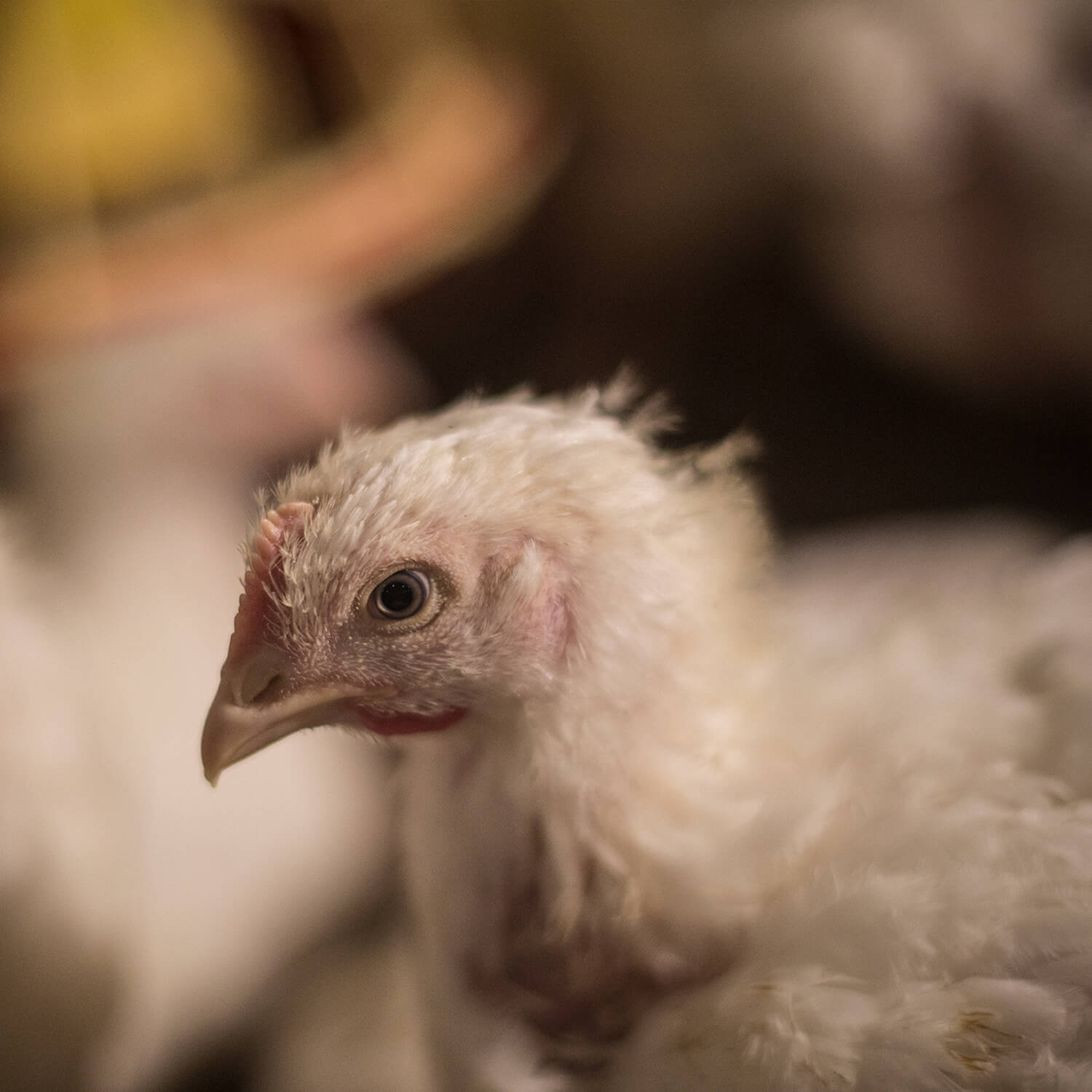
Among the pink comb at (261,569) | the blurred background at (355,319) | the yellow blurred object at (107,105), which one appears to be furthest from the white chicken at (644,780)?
the yellow blurred object at (107,105)

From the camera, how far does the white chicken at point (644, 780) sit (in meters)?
0.57

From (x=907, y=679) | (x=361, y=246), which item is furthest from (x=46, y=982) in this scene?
(x=361, y=246)

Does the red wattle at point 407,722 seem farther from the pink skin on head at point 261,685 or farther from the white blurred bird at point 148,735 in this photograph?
the white blurred bird at point 148,735

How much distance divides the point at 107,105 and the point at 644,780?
1131 mm

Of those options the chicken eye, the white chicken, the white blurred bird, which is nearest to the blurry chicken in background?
the white blurred bird

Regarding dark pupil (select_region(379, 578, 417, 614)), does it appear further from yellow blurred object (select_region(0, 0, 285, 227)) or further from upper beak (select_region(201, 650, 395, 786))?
yellow blurred object (select_region(0, 0, 285, 227))

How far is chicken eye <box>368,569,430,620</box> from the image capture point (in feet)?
1.86

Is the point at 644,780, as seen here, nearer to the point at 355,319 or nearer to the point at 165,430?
the point at 165,430

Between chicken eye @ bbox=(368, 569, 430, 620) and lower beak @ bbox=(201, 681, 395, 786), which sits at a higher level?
chicken eye @ bbox=(368, 569, 430, 620)

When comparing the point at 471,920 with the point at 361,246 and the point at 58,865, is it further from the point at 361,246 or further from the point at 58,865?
the point at 361,246

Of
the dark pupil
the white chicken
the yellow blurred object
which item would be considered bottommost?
the white chicken

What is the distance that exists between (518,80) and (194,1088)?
1447 millimetres

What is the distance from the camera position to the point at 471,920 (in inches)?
26.5

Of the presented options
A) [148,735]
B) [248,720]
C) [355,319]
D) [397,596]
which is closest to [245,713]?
[248,720]
